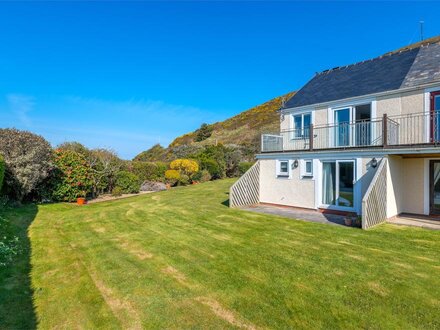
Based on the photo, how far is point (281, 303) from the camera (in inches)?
180

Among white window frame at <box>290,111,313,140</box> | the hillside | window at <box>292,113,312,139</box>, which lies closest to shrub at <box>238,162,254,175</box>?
white window frame at <box>290,111,313,140</box>

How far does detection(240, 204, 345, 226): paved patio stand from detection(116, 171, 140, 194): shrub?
11162mm

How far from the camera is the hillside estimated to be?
162ft

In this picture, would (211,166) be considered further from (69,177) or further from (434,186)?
(434,186)

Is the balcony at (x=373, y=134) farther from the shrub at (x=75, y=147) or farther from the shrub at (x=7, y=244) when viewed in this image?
the shrub at (x=75, y=147)

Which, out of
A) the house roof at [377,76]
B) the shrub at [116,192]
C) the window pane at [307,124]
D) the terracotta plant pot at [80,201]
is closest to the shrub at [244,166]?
the house roof at [377,76]

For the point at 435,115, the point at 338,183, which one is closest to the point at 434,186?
the point at 435,115

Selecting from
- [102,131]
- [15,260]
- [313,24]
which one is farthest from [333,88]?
[102,131]

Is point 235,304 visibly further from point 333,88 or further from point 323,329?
point 333,88

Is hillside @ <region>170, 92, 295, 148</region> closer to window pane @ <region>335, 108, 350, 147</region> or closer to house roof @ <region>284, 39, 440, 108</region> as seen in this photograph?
house roof @ <region>284, 39, 440, 108</region>

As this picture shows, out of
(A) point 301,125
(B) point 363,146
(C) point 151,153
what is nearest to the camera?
(B) point 363,146

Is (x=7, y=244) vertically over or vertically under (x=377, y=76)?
under

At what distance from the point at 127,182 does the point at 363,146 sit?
56.4 ft

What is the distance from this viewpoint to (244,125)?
57.2m
